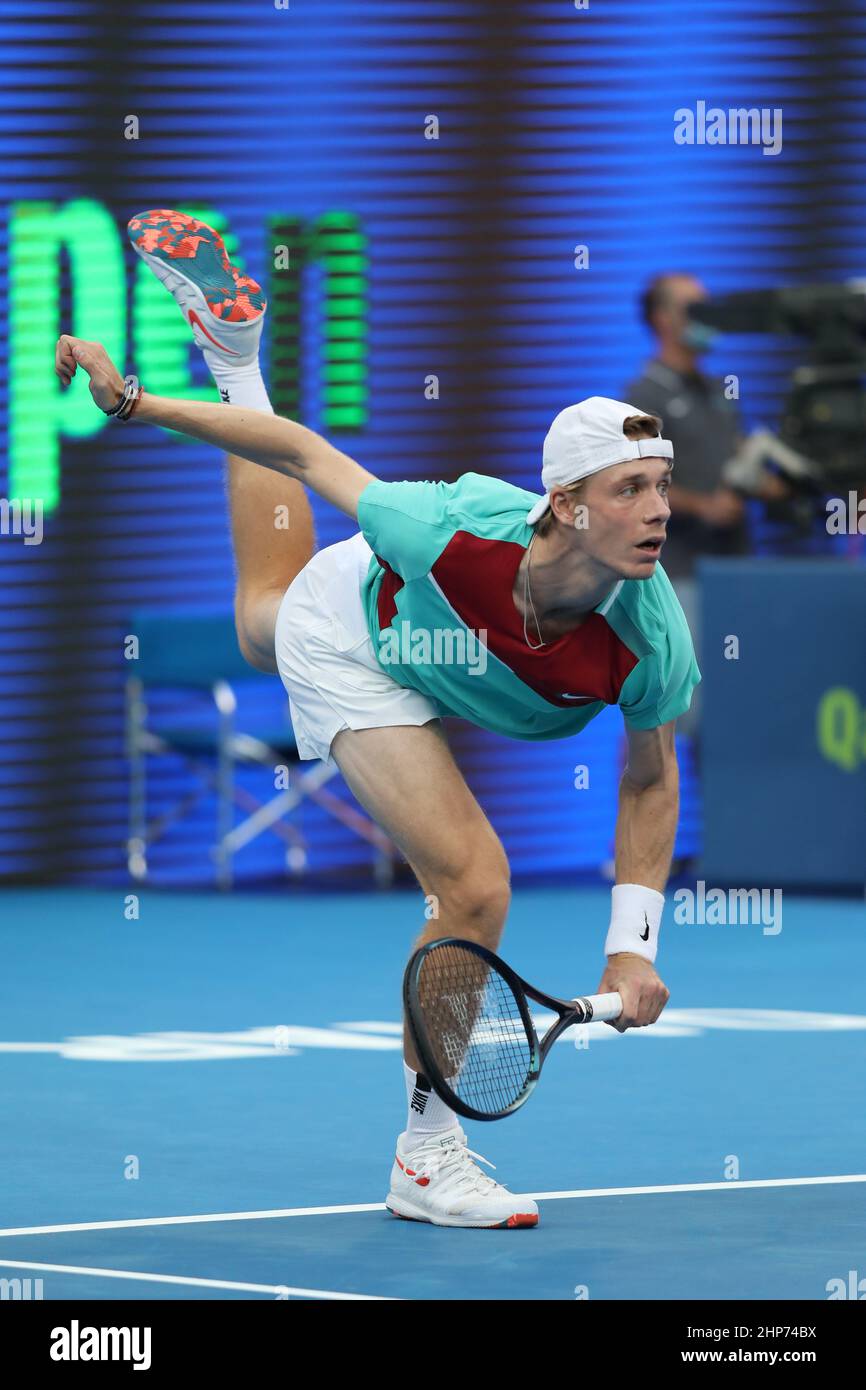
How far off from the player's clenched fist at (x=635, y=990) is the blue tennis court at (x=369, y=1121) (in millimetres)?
456

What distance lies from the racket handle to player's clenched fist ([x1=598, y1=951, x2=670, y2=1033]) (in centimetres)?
3

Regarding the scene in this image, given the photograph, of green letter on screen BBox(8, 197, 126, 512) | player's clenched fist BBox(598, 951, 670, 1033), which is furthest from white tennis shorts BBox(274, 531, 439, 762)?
green letter on screen BBox(8, 197, 126, 512)

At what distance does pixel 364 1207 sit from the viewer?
593 cm

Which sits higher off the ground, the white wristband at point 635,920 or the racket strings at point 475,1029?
the white wristband at point 635,920

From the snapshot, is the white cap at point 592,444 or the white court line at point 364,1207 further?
the white court line at point 364,1207

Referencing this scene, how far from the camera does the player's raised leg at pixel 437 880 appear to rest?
571 centimetres

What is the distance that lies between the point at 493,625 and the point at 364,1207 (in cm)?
133

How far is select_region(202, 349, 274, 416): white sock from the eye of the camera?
6.95m

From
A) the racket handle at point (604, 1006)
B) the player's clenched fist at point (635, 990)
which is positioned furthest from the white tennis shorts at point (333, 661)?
the racket handle at point (604, 1006)

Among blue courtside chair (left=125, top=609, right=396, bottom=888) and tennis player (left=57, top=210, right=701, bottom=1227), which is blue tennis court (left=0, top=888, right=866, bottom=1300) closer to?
tennis player (left=57, top=210, right=701, bottom=1227)

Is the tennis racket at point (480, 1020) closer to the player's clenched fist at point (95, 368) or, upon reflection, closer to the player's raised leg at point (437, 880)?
the player's raised leg at point (437, 880)

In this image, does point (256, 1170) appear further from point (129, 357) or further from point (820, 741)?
point (129, 357)

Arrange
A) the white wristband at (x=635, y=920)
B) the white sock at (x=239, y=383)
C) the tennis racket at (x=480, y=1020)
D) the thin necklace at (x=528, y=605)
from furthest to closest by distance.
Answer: the white sock at (x=239, y=383) → the white wristband at (x=635, y=920) → the thin necklace at (x=528, y=605) → the tennis racket at (x=480, y=1020)
